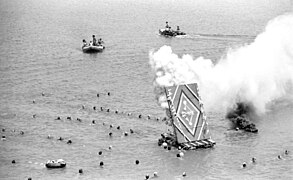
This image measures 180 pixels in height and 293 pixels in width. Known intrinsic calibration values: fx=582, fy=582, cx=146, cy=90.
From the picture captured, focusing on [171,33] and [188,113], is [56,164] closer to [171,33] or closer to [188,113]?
[188,113]

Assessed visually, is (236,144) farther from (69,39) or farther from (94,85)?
(69,39)

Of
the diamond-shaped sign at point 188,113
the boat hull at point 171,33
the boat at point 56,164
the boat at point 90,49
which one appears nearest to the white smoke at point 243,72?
the diamond-shaped sign at point 188,113

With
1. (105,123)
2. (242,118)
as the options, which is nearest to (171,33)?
(242,118)

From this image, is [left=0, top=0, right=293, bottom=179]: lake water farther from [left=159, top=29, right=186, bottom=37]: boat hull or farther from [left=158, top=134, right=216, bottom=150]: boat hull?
[left=159, top=29, right=186, bottom=37]: boat hull

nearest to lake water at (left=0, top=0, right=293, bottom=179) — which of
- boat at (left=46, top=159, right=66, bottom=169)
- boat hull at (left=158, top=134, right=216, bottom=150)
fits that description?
boat at (left=46, top=159, right=66, bottom=169)

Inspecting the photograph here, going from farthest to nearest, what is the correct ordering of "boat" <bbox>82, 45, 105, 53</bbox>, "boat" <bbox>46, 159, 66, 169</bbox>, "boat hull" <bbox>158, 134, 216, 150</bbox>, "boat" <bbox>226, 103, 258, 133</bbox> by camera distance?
"boat" <bbox>82, 45, 105, 53</bbox>, "boat" <bbox>226, 103, 258, 133</bbox>, "boat hull" <bbox>158, 134, 216, 150</bbox>, "boat" <bbox>46, 159, 66, 169</bbox>

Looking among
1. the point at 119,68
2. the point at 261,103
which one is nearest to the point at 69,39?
the point at 119,68
